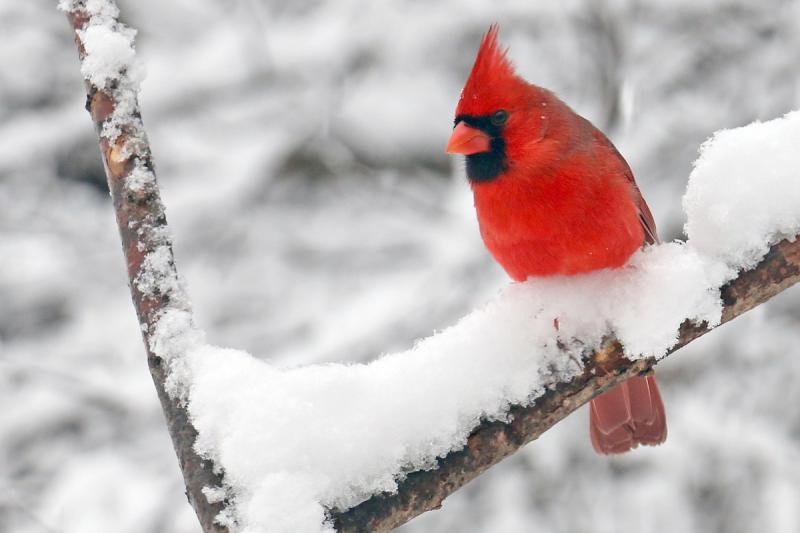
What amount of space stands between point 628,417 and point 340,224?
1938mm

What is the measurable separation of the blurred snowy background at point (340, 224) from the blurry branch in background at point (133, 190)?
1.88 metres

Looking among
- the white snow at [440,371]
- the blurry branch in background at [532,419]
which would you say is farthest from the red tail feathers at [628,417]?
the blurry branch in background at [532,419]

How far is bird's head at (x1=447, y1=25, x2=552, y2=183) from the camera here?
2.31 metres

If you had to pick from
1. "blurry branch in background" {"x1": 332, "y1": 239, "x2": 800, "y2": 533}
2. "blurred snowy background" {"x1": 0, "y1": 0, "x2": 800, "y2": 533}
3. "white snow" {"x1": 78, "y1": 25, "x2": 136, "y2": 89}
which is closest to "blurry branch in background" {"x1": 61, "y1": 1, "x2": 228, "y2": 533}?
"white snow" {"x1": 78, "y1": 25, "x2": 136, "y2": 89}

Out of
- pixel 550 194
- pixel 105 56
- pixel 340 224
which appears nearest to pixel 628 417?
pixel 550 194

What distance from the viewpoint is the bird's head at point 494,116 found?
231cm

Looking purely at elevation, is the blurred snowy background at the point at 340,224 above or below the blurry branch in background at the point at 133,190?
above

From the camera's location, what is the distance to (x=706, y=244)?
5.86 ft

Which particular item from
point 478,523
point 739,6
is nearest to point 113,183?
point 478,523

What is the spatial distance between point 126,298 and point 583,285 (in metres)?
2.48

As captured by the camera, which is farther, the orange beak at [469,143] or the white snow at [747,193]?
the orange beak at [469,143]

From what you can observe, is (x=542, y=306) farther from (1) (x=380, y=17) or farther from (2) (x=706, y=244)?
(1) (x=380, y=17)

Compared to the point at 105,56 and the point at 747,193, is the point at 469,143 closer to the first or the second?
the point at 747,193

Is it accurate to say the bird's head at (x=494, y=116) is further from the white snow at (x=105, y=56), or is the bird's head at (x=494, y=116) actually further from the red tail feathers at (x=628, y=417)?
the white snow at (x=105, y=56)
